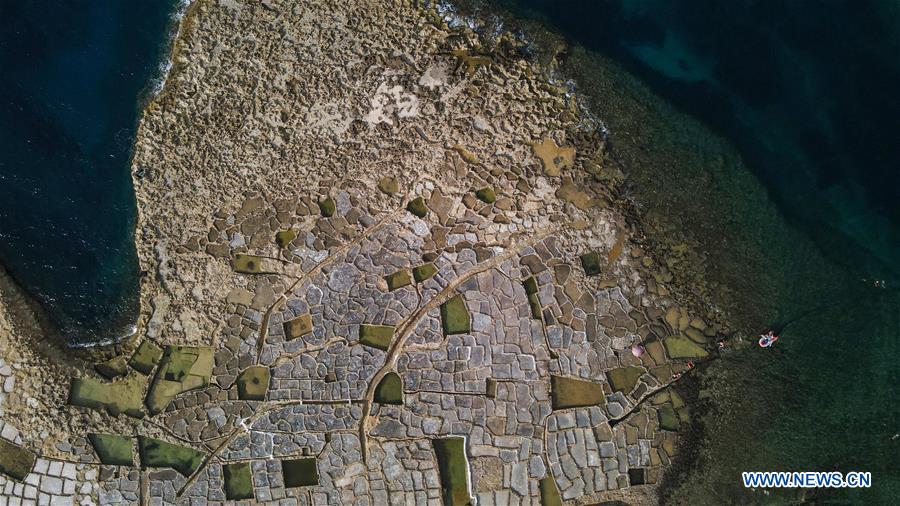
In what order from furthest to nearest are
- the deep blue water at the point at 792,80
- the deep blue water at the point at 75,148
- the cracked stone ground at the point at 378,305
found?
the deep blue water at the point at 792,80
the deep blue water at the point at 75,148
the cracked stone ground at the point at 378,305

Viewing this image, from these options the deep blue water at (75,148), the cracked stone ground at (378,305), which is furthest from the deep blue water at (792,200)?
the deep blue water at (75,148)

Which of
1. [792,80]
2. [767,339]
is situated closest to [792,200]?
[792,80]

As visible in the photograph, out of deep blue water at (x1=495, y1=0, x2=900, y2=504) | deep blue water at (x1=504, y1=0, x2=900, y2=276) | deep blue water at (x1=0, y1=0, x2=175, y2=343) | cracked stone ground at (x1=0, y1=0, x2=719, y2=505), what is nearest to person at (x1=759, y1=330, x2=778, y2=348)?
deep blue water at (x1=495, y1=0, x2=900, y2=504)

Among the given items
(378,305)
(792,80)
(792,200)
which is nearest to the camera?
(378,305)

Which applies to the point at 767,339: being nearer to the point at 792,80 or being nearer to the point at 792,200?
the point at 792,200

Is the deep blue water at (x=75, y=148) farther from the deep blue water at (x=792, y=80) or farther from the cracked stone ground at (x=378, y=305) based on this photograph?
the deep blue water at (x=792, y=80)

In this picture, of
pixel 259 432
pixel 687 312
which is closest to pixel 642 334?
pixel 687 312
